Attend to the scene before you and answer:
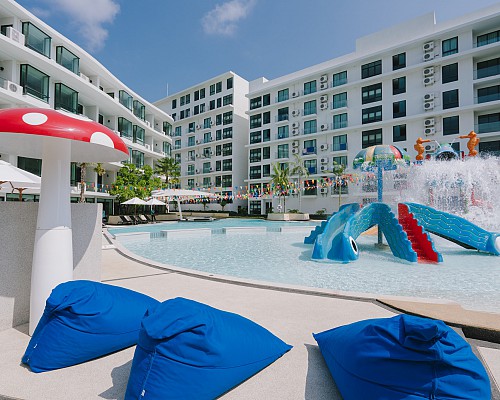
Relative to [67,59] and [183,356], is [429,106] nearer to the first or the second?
[67,59]

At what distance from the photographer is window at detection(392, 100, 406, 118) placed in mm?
36406

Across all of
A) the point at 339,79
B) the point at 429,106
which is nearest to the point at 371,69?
the point at 339,79

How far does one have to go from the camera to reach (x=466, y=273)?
8.03m

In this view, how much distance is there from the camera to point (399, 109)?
121 ft

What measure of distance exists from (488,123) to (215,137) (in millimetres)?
40322

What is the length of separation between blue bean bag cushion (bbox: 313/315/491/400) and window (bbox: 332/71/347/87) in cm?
4425

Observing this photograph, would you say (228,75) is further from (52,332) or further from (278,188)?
(52,332)

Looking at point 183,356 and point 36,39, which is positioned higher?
point 36,39

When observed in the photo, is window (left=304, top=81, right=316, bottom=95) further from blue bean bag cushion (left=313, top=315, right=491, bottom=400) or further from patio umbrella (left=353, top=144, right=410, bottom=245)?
blue bean bag cushion (left=313, top=315, right=491, bottom=400)

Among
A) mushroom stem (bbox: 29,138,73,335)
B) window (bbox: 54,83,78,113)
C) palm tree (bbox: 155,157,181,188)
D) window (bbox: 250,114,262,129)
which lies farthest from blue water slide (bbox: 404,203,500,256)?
window (bbox: 250,114,262,129)

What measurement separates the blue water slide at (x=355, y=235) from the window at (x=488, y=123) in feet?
95.2

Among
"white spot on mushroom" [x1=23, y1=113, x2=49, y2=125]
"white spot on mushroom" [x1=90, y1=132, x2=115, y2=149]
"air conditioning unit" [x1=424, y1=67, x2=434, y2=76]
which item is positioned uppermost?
"air conditioning unit" [x1=424, y1=67, x2=434, y2=76]

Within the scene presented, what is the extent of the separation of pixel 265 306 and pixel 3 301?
3147 mm

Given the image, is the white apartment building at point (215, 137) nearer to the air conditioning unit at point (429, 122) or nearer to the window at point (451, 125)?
the air conditioning unit at point (429, 122)
